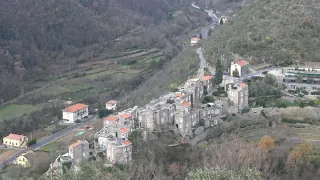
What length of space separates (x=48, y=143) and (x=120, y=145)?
26.5 ft

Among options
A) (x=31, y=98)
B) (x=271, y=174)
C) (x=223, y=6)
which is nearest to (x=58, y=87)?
(x=31, y=98)

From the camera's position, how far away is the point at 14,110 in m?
33.7

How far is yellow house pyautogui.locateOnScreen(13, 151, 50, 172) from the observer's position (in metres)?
21.5

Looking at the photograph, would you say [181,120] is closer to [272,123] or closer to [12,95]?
[272,123]

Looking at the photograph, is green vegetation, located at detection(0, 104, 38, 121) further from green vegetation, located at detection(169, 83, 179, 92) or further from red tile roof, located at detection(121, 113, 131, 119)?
red tile roof, located at detection(121, 113, 131, 119)

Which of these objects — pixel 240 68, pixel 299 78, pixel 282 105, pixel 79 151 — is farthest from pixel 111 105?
pixel 79 151

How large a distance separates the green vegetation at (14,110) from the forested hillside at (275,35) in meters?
11.9

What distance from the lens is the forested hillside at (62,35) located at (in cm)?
4147

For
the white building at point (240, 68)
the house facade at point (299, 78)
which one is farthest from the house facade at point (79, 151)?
the house facade at point (299, 78)

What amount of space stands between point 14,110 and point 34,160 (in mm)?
11848

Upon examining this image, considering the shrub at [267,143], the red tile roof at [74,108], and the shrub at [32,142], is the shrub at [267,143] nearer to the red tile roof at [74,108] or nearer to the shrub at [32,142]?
the shrub at [32,142]

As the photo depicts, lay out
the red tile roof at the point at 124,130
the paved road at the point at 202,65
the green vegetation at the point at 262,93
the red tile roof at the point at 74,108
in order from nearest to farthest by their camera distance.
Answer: the red tile roof at the point at 124,130 → the green vegetation at the point at 262,93 → the paved road at the point at 202,65 → the red tile roof at the point at 74,108

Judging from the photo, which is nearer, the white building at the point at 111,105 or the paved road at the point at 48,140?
the paved road at the point at 48,140

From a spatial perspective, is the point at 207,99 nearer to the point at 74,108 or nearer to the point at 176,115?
the point at 176,115
